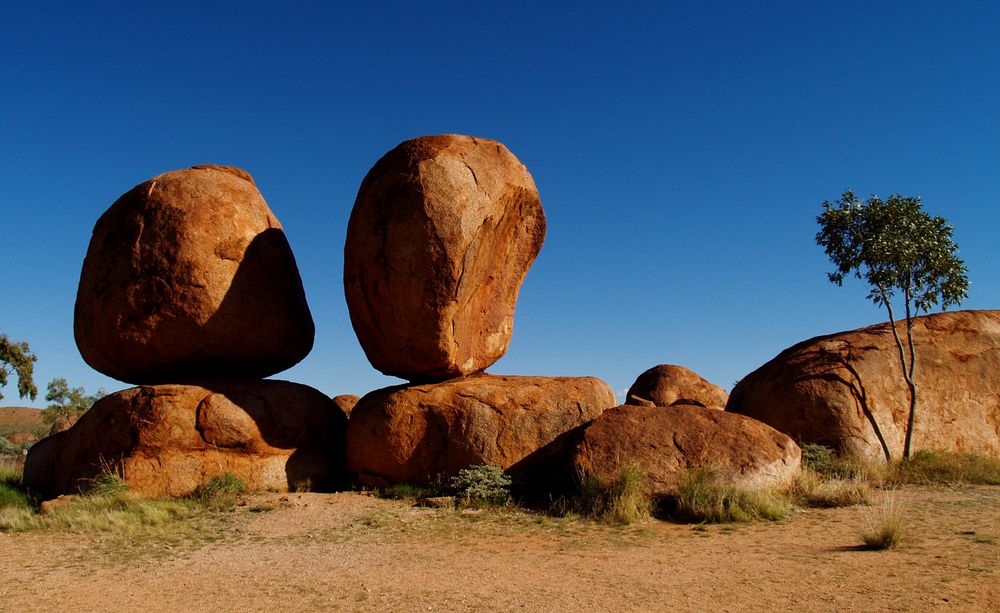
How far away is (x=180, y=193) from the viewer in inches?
466

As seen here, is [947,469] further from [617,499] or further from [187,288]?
[187,288]

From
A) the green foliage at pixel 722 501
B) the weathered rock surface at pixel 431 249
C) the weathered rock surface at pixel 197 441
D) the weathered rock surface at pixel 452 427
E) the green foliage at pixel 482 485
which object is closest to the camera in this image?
the green foliage at pixel 722 501

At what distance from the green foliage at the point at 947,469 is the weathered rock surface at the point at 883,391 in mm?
483

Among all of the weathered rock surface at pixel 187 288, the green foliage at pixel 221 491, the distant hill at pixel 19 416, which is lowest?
the green foliage at pixel 221 491

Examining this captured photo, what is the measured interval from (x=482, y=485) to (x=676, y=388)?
40.8 ft

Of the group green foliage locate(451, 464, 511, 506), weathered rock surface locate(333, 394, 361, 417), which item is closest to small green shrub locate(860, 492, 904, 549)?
green foliage locate(451, 464, 511, 506)

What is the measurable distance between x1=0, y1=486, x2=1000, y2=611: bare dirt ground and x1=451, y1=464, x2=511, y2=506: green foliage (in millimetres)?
496

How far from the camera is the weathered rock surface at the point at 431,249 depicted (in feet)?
35.2

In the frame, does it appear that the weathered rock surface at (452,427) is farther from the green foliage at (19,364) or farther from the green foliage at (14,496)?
the green foliage at (19,364)

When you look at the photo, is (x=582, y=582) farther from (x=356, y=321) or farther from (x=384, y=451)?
(x=356, y=321)

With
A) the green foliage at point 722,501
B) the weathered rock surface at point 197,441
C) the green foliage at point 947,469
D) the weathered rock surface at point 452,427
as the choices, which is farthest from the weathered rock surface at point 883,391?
the weathered rock surface at point 197,441

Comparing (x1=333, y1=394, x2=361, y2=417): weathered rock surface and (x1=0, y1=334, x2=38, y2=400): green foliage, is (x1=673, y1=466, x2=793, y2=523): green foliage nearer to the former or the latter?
(x1=333, y1=394, x2=361, y2=417): weathered rock surface

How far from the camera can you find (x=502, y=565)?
6.89 m

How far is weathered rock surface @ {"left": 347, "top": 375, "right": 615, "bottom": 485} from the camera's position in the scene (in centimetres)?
1099
